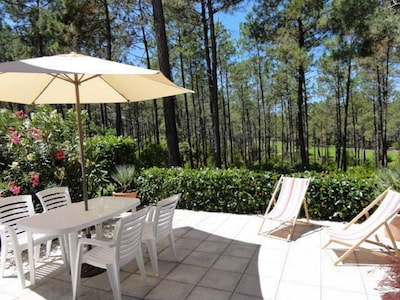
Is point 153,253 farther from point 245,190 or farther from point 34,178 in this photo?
point 34,178

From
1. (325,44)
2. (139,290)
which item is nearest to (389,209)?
(139,290)

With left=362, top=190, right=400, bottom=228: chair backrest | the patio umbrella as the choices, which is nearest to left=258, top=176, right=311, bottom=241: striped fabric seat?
left=362, top=190, right=400, bottom=228: chair backrest

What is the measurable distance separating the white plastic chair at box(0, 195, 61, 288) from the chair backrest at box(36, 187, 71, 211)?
225 mm

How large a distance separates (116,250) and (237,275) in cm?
130

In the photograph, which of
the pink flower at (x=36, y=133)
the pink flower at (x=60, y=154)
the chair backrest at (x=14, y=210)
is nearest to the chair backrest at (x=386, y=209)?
the chair backrest at (x=14, y=210)

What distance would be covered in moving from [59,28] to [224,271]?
10783 millimetres

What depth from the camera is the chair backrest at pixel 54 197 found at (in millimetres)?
3542

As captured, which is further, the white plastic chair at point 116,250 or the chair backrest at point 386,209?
the chair backrest at point 386,209

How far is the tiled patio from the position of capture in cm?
256

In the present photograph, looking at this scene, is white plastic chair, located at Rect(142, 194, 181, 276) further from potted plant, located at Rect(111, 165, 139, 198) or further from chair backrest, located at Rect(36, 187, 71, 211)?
potted plant, located at Rect(111, 165, 139, 198)

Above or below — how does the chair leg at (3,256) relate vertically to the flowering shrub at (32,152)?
below

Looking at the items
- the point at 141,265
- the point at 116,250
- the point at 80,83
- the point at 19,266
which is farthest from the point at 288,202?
the point at 19,266

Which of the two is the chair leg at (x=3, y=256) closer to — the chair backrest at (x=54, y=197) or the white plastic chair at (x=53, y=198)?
the white plastic chair at (x=53, y=198)

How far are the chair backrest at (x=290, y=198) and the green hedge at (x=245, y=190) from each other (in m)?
0.44
